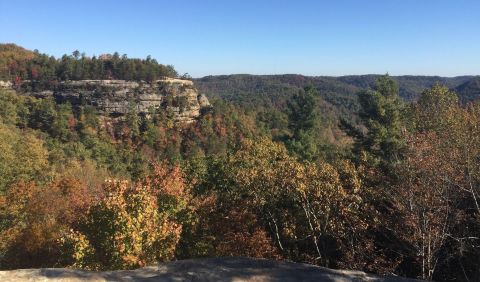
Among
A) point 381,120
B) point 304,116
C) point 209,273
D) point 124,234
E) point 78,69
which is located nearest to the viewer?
point 209,273

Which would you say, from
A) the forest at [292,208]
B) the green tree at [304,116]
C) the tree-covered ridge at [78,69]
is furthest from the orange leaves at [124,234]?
the tree-covered ridge at [78,69]

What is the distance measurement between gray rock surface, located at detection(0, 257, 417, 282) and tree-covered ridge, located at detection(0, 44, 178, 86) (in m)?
125

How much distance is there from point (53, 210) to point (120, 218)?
17.1 meters

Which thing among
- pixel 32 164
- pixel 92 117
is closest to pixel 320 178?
pixel 32 164

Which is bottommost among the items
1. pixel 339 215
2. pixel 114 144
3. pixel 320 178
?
pixel 114 144

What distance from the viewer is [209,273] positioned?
34.4 feet

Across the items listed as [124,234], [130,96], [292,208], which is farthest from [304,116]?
[130,96]

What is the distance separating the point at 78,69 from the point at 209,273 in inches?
5142

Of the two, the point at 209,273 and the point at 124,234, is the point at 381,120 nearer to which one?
the point at 124,234

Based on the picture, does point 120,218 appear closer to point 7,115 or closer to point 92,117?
point 7,115

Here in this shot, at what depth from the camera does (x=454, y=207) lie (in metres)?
17.1

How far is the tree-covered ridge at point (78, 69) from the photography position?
127 m

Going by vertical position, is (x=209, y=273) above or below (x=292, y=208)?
above

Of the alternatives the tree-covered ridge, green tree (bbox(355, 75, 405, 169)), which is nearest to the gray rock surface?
green tree (bbox(355, 75, 405, 169))
